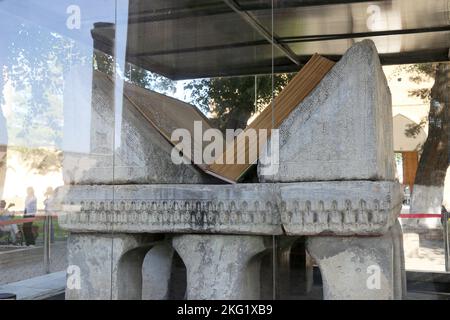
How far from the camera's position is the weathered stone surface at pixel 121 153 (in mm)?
3863

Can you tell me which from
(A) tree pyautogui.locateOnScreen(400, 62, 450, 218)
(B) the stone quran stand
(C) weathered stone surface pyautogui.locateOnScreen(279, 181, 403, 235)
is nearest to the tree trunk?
(A) tree pyautogui.locateOnScreen(400, 62, 450, 218)

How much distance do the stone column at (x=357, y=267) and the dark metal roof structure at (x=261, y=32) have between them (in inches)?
74.6

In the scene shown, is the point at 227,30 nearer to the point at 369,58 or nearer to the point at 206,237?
the point at 369,58

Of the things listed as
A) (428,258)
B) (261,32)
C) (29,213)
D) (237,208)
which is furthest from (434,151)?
(29,213)

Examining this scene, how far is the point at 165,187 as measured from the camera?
3.72 m

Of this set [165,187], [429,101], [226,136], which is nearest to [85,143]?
[165,187]

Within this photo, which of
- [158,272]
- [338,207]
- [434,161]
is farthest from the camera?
[158,272]

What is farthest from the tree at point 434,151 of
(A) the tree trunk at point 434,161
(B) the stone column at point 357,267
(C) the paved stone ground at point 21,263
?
(C) the paved stone ground at point 21,263

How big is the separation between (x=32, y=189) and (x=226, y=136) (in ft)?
6.51

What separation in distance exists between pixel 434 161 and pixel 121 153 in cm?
258

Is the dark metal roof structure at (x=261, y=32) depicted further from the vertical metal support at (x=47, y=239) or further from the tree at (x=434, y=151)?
the vertical metal support at (x=47, y=239)

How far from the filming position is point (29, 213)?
4680mm

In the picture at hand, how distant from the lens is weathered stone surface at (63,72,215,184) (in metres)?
3.86

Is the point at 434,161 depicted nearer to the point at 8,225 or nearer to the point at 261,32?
the point at 261,32
